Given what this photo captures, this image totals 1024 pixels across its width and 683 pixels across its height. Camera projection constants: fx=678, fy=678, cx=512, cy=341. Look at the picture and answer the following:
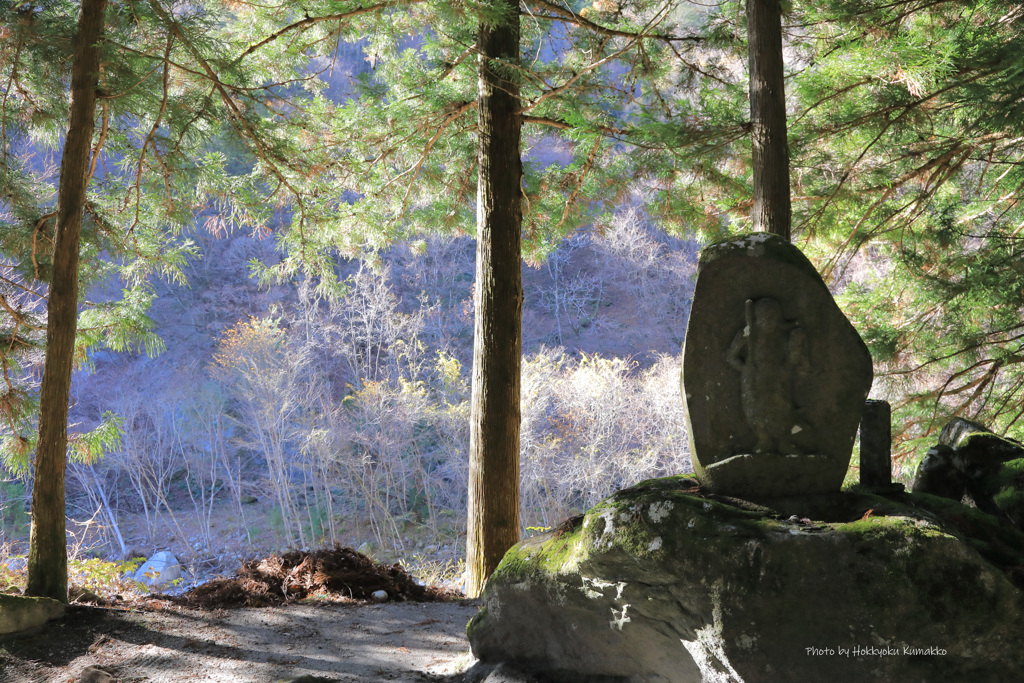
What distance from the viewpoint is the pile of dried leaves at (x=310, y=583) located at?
4352 millimetres

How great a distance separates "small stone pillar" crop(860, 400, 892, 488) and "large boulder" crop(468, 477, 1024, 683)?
1.04 ft

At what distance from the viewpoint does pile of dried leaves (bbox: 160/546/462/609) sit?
4352 millimetres

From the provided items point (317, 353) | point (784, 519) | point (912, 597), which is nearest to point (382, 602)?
point (784, 519)

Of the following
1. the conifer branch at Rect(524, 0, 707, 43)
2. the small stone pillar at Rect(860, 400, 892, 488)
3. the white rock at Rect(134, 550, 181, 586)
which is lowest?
the white rock at Rect(134, 550, 181, 586)

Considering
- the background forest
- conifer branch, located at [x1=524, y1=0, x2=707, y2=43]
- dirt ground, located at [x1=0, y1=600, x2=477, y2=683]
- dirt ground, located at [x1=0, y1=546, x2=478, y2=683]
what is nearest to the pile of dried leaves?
dirt ground, located at [x1=0, y1=546, x2=478, y2=683]

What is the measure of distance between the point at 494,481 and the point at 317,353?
38.2 ft

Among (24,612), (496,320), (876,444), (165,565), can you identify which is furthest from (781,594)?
(165,565)

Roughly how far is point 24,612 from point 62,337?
144cm

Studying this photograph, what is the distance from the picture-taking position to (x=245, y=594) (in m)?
4.39

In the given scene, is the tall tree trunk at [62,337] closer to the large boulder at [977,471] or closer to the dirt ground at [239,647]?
the dirt ground at [239,647]

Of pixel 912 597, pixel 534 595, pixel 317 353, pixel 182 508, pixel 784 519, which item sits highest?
pixel 317 353

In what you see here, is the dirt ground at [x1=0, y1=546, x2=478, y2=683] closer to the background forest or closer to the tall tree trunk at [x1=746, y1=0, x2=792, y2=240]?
the background forest

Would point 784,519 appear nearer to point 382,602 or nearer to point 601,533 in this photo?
point 601,533

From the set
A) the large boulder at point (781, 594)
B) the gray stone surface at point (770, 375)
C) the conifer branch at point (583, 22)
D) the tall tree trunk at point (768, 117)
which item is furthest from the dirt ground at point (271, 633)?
the conifer branch at point (583, 22)
